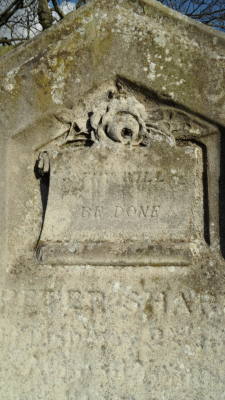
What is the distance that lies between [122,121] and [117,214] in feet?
1.86

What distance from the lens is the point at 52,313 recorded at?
9.20 feet

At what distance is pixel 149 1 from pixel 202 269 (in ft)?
5.40

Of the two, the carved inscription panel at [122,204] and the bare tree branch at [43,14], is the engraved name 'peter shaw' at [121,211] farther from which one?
the bare tree branch at [43,14]

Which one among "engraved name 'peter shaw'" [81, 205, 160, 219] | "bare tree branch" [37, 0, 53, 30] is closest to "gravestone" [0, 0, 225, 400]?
"engraved name 'peter shaw'" [81, 205, 160, 219]

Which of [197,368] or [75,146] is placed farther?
[75,146]

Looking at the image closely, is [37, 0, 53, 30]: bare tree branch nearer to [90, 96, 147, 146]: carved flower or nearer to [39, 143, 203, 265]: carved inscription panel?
[90, 96, 147, 146]: carved flower

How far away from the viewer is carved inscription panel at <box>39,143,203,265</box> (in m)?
2.79

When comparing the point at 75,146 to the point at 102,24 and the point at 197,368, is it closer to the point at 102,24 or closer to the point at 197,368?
the point at 102,24

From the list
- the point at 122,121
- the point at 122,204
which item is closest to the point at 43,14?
the point at 122,121

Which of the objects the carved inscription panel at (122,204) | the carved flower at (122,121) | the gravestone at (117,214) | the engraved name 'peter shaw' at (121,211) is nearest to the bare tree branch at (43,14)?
the gravestone at (117,214)

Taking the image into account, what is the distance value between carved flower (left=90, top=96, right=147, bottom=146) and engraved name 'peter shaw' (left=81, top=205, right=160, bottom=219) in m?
0.40

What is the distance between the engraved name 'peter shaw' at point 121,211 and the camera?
2805 mm

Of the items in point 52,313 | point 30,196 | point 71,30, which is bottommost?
point 52,313

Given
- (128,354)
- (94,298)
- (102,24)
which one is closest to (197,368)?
(128,354)
